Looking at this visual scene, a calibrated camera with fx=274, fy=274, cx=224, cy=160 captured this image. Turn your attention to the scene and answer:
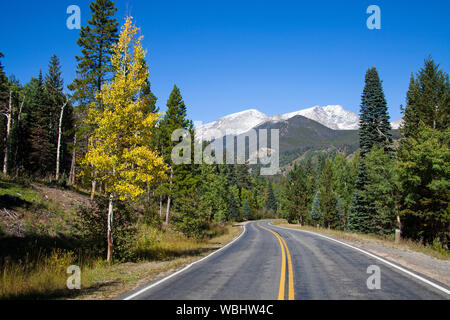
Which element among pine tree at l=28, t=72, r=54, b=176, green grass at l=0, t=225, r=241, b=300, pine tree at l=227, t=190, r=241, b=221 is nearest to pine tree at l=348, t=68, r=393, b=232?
pine tree at l=227, t=190, r=241, b=221

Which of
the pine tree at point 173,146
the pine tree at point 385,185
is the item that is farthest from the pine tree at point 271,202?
the pine tree at point 173,146

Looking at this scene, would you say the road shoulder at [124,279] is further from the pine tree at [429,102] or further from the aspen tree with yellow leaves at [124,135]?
the pine tree at [429,102]

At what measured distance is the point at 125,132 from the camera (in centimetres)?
1361

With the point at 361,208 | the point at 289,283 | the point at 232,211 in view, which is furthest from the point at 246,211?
the point at 289,283

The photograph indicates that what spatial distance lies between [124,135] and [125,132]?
0.54 ft

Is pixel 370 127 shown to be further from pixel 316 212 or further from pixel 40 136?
pixel 40 136

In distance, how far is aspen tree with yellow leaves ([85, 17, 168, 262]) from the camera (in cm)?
1278

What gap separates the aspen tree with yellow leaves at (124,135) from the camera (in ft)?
41.9

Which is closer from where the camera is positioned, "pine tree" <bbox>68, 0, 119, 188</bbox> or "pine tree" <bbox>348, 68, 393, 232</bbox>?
"pine tree" <bbox>68, 0, 119, 188</bbox>

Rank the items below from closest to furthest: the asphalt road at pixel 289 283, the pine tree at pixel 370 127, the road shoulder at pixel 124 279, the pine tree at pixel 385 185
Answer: the asphalt road at pixel 289 283 < the road shoulder at pixel 124 279 < the pine tree at pixel 385 185 < the pine tree at pixel 370 127

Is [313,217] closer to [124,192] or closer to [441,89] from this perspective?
[441,89]

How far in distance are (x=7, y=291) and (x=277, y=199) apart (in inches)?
5327

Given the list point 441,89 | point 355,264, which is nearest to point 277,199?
point 441,89

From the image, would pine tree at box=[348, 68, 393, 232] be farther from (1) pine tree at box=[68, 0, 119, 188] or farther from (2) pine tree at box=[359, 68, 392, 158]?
(1) pine tree at box=[68, 0, 119, 188]
